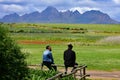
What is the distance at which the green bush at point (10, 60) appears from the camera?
13523 millimetres

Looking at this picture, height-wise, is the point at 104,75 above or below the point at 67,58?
below

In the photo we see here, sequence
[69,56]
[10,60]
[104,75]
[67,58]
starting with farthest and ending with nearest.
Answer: [104,75] < [67,58] < [69,56] < [10,60]

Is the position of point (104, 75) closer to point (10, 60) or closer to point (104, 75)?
point (104, 75)

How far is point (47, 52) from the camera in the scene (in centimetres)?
2538

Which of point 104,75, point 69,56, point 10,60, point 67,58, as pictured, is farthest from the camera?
point 104,75

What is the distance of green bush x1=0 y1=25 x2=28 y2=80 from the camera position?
13.5m

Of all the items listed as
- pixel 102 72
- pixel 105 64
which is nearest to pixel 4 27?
pixel 102 72

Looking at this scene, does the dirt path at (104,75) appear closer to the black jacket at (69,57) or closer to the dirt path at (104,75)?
the dirt path at (104,75)

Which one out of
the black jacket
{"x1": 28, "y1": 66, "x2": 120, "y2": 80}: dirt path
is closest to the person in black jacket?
the black jacket

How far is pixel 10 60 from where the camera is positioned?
543 inches

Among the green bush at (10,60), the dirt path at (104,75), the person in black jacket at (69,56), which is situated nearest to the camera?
the green bush at (10,60)

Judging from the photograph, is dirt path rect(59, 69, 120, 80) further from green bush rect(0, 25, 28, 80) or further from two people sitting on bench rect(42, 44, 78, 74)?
green bush rect(0, 25, 28, 80)

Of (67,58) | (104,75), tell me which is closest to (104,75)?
(104,75)

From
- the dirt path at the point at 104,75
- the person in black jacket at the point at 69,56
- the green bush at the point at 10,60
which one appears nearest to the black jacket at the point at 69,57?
the person in black jacket at the point at 69,56
